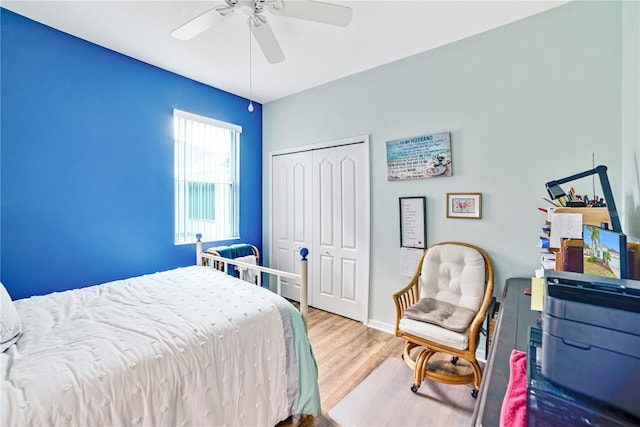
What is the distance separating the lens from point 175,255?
9.91ft

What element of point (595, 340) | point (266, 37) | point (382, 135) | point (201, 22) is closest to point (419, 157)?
point (382, 135)

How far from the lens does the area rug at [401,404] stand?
170cm

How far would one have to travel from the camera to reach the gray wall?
1.86 meters

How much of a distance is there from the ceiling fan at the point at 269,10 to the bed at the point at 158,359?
1.62 m

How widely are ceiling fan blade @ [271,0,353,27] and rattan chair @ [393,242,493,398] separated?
75.6 inches

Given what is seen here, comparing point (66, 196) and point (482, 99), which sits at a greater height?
point (482, 99)

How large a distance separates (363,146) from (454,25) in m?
1.27

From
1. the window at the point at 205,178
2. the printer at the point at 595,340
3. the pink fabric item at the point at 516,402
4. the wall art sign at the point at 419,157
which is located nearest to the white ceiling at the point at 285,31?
the window at the point at 205,178

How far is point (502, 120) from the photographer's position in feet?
7.25

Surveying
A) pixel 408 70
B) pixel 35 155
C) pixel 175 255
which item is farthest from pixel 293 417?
pixel 408 70

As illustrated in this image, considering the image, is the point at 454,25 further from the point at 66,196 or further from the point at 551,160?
the point at 66,196

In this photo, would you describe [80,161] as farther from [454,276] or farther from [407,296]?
[454,276]

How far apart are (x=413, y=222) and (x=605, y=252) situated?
165 centimetres

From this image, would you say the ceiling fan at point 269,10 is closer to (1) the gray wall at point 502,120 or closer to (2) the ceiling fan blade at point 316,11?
(2) the ceiling fan blade at point 316,11
